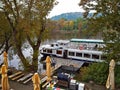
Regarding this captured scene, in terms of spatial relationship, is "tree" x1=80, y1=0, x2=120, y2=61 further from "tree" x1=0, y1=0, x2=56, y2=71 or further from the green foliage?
"tree" x1=0, y1=0, x2=56, y2=71

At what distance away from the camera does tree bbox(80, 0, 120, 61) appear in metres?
13.4

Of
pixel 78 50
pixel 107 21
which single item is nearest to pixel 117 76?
pixel 107 21

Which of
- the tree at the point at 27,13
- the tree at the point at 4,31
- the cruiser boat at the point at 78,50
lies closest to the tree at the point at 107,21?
the tree at the point at 27,13

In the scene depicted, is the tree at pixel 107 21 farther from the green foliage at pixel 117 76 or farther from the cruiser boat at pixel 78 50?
the cruiser boat at pixel 78 50

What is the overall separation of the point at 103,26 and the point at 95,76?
3.52m

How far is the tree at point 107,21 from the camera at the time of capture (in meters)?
13.4

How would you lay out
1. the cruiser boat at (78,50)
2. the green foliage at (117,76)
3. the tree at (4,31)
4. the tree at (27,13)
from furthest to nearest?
the cruiser boat at (78,50) < the tree at (4,31) < the tree at (27,13) < the green foliage at (117,76)

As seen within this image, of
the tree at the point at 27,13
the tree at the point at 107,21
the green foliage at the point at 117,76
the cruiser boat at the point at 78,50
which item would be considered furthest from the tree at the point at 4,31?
the green foliage at the point at 117,76

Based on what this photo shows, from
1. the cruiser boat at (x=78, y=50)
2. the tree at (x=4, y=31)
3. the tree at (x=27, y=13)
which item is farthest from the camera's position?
the cruiser boat at (x=78, y=50)

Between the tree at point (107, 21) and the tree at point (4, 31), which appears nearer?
the tree at point (107, 21)

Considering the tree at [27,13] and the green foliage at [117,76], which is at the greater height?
the tree at [27,13]

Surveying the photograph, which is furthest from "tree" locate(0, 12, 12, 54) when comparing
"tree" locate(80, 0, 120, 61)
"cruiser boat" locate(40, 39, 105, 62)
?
"cruiser boat" locate(40, 39, 105, 62)

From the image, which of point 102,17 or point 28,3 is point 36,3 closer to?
point 28,3

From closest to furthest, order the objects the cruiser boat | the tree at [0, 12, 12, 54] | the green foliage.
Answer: the green foliage → the tree at [0, 12, 12, 54] → the cruiser boat
